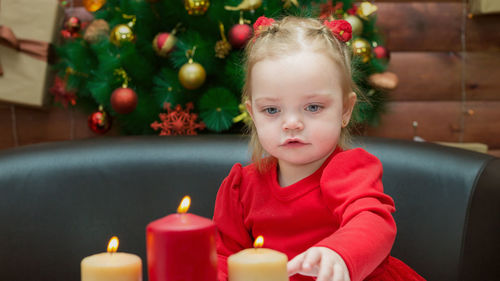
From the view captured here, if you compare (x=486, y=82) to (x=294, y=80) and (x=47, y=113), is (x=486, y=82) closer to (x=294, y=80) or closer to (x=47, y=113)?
(x=294, y=80)

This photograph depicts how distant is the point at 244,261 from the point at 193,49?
126cm

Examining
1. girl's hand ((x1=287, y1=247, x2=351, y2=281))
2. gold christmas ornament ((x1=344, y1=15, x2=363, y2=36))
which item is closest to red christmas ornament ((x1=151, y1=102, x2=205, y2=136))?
gold christmas ornament ((x1=344, y1=15, x2=363, y2=36))

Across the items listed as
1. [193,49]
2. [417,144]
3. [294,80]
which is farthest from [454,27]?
[294,80]

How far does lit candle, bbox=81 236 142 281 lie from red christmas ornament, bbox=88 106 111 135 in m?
1.42

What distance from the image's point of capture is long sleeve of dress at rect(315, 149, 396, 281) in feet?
2.31

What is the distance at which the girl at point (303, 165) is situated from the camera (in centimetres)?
89

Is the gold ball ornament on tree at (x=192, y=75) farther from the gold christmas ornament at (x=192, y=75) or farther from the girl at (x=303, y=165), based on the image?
the girl at (x=303, y=165)

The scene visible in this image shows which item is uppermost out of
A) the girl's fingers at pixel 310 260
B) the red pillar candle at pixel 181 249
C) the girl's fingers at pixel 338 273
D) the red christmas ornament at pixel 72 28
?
the red christmas ornament at pixel 72 28

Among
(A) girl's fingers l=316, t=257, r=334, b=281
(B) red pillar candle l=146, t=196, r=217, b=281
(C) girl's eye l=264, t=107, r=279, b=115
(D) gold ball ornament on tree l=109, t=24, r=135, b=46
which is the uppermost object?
(D) gold ball ornament on tree l=109, t=24, r=135, b=46

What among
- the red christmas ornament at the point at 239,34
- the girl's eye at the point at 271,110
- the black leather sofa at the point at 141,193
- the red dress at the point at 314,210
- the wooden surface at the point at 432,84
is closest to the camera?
the red dress at the point at 314,210

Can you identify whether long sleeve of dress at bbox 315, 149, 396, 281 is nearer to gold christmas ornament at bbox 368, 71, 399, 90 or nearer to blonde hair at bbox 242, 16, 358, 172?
blonde hair at bbox 242, 16, 358, 172

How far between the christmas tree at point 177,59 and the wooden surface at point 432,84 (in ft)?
0.69

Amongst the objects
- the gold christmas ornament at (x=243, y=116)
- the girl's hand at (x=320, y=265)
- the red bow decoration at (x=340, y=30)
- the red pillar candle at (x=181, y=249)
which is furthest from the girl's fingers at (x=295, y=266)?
the gold christmas ornament at (x=243, y=116)

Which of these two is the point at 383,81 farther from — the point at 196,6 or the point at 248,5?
the point at 196,6
